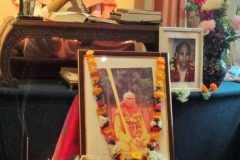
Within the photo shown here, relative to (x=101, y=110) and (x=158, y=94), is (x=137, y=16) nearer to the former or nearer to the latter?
(x=158, y=94)

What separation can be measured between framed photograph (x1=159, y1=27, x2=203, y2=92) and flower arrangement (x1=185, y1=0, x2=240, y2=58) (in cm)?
11

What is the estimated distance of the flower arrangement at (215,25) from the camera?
5.95 ft

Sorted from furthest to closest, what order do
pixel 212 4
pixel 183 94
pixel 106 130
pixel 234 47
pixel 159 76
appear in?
pixel 234 47 < pixel 212 4 < pixel 183 94 < pixel 159 76 < pixel 106 130

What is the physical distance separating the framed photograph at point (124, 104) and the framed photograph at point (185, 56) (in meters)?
0.18

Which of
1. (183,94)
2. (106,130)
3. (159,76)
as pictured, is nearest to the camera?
(106,130)

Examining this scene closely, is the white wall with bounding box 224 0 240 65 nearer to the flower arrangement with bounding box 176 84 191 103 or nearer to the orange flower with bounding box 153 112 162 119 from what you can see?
the flower arrangement with bounding box 176 84 191 103

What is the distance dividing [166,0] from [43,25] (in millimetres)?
876

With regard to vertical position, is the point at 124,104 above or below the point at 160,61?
below

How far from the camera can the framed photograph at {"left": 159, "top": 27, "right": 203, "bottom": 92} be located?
5.62 ft

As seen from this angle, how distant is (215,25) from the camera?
1856 mm

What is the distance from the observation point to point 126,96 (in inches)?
58.1

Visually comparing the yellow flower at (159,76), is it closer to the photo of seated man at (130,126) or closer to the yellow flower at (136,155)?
the photo of seated man at (130,126)

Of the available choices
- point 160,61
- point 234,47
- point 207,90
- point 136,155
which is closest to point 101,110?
point 136,155

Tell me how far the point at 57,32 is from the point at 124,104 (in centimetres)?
39
